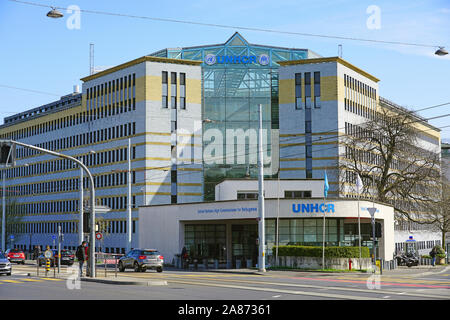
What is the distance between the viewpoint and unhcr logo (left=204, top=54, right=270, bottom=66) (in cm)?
8475

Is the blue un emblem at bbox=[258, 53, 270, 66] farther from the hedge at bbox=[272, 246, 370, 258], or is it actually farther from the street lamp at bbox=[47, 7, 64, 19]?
the street lamp at bbox=[47, 7, 64, 19]

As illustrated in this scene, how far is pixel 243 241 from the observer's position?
2203 inches

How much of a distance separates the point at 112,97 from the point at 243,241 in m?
39.3

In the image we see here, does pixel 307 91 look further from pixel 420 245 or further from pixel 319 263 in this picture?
pixel 319 263

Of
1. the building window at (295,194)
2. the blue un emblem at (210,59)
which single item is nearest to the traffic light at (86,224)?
the building window at (295,194)

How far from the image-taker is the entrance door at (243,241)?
5553cm

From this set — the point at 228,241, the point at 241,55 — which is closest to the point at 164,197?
the point at 241,55

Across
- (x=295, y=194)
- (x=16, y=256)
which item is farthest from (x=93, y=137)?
(x=295, y=194)

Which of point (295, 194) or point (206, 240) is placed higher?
point (295, 194)

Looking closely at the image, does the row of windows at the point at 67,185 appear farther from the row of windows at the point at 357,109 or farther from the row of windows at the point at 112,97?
the row of windows at the point at 357,109

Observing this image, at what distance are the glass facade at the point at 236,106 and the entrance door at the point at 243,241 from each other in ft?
93.0

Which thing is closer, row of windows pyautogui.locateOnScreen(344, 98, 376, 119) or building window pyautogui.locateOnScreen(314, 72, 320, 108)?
building window pyautogui.locateOnScreen(314, 72, 320, 108)

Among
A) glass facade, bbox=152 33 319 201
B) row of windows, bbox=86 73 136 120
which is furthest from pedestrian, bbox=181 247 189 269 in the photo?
row of windows, bbox=86 73 136 120

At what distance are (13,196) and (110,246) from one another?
3222cm
